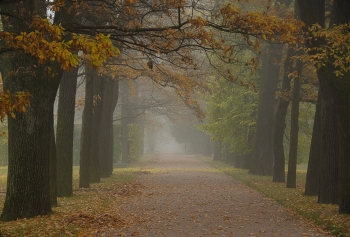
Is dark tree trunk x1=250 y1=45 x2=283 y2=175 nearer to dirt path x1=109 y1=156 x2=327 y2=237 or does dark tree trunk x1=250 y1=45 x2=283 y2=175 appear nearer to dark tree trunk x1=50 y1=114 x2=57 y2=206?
dirt path x1=109 y1=156 x2=327 y2=237

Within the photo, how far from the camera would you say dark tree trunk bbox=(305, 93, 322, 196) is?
1678cm

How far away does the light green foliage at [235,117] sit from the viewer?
103 feet

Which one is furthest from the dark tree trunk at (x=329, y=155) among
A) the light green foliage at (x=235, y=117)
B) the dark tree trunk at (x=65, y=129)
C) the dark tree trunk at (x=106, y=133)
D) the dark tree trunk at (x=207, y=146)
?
the dark tree trunk at (x=207, y=146)

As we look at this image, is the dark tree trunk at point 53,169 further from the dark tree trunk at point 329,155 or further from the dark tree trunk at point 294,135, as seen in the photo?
the dark tree trunk at point 294,135

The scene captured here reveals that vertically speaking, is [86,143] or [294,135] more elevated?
[294,135]

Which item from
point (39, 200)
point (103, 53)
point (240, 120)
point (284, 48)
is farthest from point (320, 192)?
point (240, 120)

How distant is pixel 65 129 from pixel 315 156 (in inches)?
327

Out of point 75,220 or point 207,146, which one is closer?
point 75,220

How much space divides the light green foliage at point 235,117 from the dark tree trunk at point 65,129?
15.7 m

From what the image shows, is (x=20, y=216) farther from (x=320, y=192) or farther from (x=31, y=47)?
(x=320, y=192)

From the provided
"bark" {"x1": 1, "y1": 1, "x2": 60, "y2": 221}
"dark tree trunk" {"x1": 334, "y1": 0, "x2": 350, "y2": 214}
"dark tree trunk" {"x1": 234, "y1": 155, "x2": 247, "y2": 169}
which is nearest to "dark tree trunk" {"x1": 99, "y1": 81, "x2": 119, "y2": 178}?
"dark tree trunk" {"x1": 234, "y1": 155, "x2": 247, "y2": 169}

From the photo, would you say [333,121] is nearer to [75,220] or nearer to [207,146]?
[75,220]

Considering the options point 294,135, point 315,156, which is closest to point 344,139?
point 315,156

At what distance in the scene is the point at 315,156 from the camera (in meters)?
17.1
